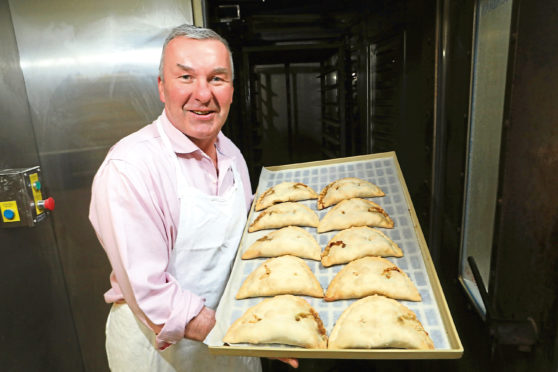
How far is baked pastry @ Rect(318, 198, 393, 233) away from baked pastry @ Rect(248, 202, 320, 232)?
0.21 ft

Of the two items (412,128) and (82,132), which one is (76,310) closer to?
(82,132)

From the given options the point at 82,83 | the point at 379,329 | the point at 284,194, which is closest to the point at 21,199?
A: the point at 82,83

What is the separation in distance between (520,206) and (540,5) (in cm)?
52

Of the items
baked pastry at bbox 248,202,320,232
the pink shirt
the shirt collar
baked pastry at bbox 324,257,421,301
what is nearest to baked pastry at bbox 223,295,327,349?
baked pastry at bbox 324,257,421,301

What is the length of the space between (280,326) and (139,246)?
1.83ft

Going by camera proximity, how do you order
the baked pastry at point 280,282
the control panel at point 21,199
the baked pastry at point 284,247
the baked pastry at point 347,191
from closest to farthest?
the baked pastry at point 280,282 < the baked pastry at point 284,247 < the baked pastry at point 347,191 < the control panel at point 21,199

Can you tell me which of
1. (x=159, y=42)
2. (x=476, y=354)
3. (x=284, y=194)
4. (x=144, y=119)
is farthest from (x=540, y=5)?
(x=144, y=119)

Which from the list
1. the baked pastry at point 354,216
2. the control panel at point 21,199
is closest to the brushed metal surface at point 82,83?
the control panel at point 21,199

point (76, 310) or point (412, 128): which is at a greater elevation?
point (412, 128)

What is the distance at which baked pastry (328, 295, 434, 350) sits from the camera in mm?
1105

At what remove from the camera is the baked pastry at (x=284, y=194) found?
6.49 ft

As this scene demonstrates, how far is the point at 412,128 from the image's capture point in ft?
6.37

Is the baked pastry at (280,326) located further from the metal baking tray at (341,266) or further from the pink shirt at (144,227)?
the pink shirt at (144,227)

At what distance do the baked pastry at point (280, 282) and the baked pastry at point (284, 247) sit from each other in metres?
0.13
